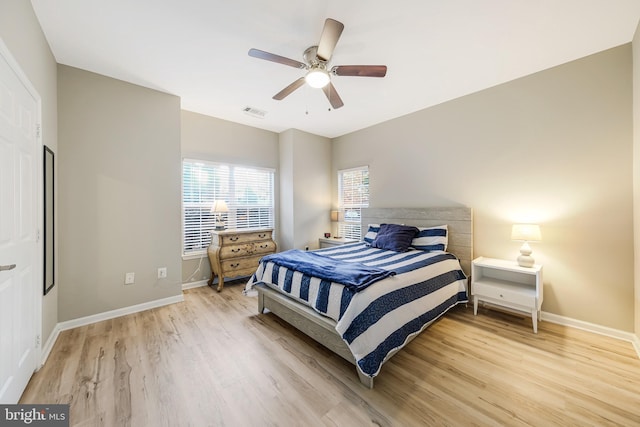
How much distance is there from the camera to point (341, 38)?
2172mm

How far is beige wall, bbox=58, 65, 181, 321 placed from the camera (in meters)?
2.59

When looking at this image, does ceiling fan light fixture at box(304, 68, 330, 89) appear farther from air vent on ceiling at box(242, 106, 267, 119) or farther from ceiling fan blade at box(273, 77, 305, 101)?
air vent on ceiling at box(242, 106, 267, 119)

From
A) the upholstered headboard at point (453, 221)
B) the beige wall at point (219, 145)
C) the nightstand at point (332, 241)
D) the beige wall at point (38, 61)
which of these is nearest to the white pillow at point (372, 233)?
the upholstered headboard at point (453, 221)

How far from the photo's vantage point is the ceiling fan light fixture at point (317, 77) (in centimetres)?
208

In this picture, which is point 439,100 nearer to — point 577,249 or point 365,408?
point 577,249

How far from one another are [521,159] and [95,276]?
16.4ft

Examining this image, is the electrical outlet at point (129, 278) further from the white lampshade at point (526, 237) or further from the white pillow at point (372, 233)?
the white lampshade at point (526, 237)

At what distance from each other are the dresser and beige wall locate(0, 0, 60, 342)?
1.66 meters

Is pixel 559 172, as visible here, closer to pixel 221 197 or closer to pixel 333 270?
pixel 333 270

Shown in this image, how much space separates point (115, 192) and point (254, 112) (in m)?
2.10

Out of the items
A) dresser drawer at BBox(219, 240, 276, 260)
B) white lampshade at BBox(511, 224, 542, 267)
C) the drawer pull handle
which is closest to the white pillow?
dresser drawer at BBox(219, 240, 276, 260)

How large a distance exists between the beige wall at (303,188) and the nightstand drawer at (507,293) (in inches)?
Answer: 113

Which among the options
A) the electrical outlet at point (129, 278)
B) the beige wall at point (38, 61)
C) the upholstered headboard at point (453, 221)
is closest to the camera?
the beige wall at point (38, 61)

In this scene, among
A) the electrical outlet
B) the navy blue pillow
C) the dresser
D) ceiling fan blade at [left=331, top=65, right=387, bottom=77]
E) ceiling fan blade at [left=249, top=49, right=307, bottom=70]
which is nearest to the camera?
ceiling fan blade at [left=249, top=49, right=307, bottom=70]
